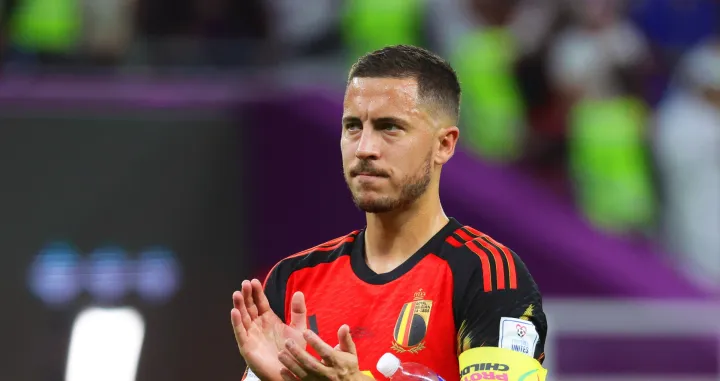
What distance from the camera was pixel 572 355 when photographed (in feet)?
26.3

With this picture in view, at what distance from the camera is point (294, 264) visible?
414 centimetres

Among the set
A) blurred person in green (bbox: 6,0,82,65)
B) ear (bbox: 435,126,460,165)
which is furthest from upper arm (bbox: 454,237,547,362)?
blurred person in green (bbox: 6,0,82,65)

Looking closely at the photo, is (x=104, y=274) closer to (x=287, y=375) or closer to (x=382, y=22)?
(x=382, y=22)

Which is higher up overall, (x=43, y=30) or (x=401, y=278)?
(x=43, y=30)

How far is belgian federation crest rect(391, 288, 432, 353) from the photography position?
3736mm

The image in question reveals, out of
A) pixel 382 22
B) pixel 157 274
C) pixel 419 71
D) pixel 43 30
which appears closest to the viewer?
pixel 419 71

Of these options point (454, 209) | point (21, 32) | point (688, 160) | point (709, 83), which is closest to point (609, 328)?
point (454, 209)

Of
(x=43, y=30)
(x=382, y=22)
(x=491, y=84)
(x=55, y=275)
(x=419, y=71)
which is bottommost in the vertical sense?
(x=55, y=275)

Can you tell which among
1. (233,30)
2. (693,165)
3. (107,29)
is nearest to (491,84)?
(693,165)

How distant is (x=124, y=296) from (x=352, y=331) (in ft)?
15.8

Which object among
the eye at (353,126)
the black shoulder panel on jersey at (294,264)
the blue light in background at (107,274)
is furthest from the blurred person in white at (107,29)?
the eye at (353,126)

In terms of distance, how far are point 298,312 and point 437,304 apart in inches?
15.8

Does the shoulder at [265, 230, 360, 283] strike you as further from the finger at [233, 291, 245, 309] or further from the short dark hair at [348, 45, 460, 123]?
the short dark hair at [348, 45, 460, 123]

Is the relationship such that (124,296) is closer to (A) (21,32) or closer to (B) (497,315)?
(A) (21,32)
